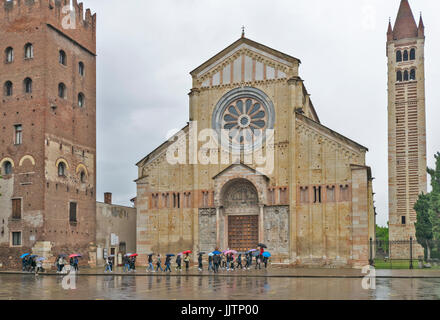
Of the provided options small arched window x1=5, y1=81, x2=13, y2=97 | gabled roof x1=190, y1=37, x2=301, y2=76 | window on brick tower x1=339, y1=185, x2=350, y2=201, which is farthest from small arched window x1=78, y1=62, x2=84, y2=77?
window on brick tower x1=339, y1=185, x2=350, y2=201

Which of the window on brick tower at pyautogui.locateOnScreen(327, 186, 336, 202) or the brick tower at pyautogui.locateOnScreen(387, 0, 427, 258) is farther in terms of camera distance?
the brick tower at pyautogui.locateOnScreen(387, 0, 427, 258)

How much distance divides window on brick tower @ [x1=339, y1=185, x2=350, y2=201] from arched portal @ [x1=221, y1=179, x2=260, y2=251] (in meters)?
6.07

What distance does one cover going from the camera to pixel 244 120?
4050cm

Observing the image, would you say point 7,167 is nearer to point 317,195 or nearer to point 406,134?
point 317,195

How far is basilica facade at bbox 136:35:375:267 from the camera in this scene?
36406 millimetres

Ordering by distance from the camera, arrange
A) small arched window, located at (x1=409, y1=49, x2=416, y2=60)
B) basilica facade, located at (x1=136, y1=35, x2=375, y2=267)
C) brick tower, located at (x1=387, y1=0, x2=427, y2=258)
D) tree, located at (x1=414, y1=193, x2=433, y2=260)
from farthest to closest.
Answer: small arched window, located at (x1=409, y1=49, x2=416, y2=60), brick tower, located at (x1=387, y1=0, x2=427, y2=258), tree, located at (x1=414, y1=193, x2=433, y2=260), basilica facade, located at (x1=136, y1=35, x2=375, y2=267)

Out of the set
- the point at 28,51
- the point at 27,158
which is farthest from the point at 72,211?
the point at 28,51

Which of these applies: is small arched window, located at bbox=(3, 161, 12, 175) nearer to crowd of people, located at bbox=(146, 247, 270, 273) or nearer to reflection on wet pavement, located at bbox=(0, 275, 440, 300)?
crowd of people, located at bbox=(146, 247, 270, 273)

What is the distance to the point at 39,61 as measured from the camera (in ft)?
128

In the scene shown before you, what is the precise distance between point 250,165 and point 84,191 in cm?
1319

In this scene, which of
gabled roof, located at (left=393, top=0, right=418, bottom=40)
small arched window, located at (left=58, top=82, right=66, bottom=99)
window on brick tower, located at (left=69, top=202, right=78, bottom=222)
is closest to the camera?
window on brick tower, located at (left=69, top=202, right=78, bottom=222)

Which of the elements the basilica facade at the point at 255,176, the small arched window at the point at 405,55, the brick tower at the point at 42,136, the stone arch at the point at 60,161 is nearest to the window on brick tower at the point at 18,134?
the brick tower at the point at 42,136

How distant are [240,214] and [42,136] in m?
15.1

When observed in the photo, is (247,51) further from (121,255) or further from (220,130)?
(121,255)
